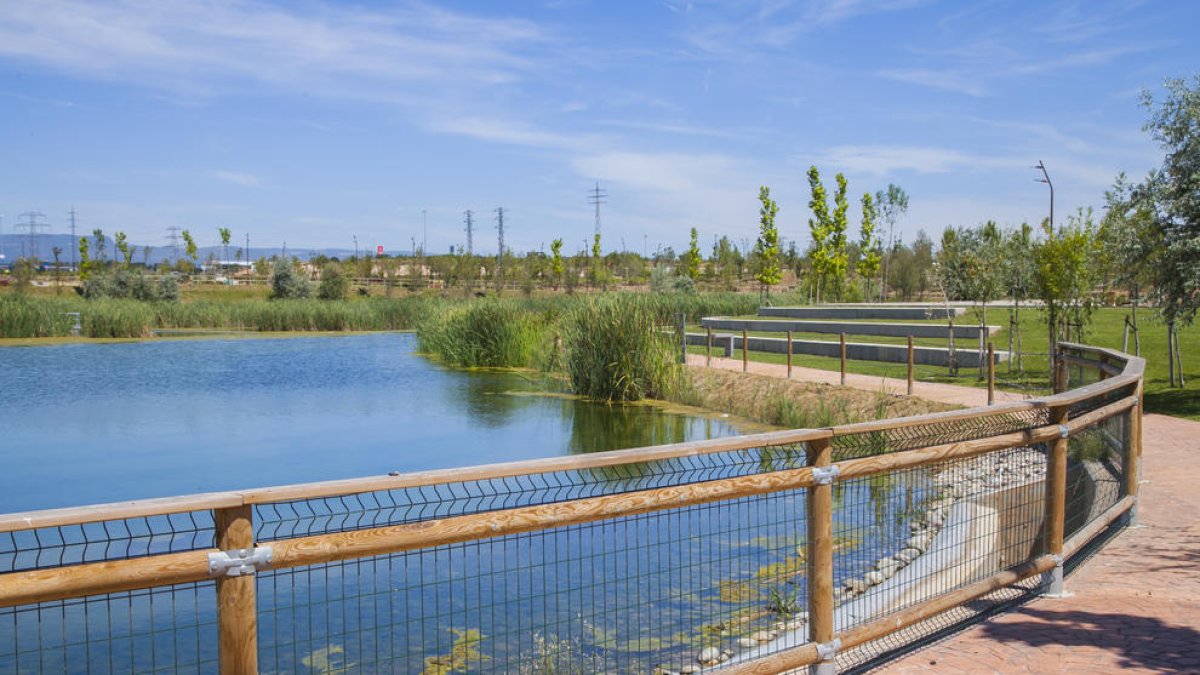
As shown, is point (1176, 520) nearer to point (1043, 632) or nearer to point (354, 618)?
point (1043, 632)

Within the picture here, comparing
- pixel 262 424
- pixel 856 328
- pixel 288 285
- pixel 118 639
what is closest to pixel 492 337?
pixel 856 328

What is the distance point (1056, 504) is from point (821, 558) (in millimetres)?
2564

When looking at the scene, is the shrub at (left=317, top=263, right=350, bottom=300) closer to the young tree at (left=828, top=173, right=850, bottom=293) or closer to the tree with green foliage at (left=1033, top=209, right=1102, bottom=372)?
the young tree at (left=828, top=173, right=850, bottom=293)

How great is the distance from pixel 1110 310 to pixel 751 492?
35.2m

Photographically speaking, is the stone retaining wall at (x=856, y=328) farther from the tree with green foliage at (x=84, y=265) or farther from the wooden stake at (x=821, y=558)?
the tree with green foliage at (x=84, y=265)

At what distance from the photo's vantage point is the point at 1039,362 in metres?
Result: 23.8

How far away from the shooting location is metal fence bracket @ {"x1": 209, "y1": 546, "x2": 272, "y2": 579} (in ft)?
12.0

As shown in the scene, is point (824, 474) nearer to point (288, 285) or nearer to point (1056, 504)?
point (1056, 504)

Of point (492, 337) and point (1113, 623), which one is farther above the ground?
point (492, 337)

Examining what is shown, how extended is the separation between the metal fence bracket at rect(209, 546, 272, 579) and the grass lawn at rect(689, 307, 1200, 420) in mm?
16799

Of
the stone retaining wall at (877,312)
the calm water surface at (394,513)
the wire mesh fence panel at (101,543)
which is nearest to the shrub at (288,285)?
the calm water surface at (394,513)

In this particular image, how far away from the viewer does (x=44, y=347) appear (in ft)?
126

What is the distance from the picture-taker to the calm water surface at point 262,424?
1564 cm

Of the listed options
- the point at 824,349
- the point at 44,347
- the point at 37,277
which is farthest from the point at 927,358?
the point at 37,277
